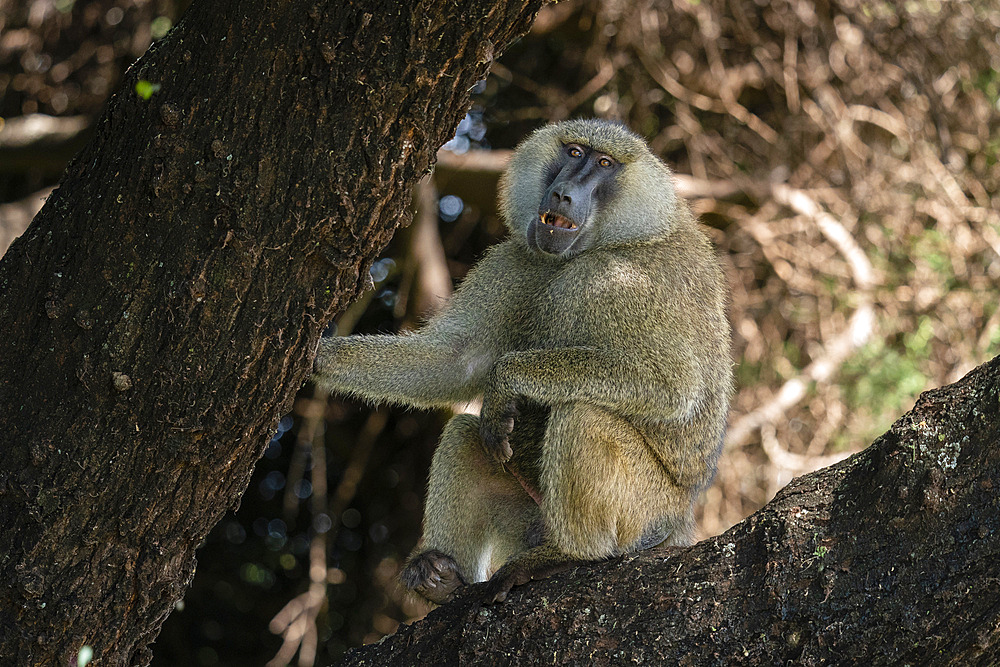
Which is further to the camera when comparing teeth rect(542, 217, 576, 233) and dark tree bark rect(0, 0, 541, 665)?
teeth rect(542, 217, 576, 233)

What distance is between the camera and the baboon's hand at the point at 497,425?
112 inches

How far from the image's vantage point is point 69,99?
570 cm

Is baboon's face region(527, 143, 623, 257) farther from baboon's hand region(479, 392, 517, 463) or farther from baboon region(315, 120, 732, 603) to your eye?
baboon's hand region(479, 392, 517, 463)

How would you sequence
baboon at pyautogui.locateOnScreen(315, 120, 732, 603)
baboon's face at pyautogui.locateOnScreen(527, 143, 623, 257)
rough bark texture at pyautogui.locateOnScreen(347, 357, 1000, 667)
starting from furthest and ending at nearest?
baboon's face at pyautogui.locateOnScreen(527, 143, 623, 257)
baboon at pyautogui.locateOnScreen(315, 120, 732, 603)
rough bark texture at pyautogui.locateOnScreen(347, 357, 1000, 667)

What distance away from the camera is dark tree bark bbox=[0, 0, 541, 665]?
6.93ft

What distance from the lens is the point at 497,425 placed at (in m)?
2.88

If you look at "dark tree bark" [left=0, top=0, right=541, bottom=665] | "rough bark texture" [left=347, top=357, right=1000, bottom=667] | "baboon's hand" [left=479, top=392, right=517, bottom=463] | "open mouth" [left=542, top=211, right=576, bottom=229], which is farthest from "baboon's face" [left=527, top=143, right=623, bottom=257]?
"rough bark texture" [left=347, top=357, right=1000, bottom=667]

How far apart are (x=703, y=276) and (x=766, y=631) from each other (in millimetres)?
1449

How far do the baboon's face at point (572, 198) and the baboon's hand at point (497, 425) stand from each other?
1.82 ft

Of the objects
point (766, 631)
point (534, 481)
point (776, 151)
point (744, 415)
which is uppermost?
point (766, 631)

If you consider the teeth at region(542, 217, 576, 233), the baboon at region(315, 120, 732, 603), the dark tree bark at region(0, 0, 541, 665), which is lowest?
the baboon at region(315, 120, 732, 603)

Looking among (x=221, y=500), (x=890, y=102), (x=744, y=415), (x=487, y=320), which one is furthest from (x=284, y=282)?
(x=890, y=102)

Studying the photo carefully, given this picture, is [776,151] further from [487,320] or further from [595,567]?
[595,567]

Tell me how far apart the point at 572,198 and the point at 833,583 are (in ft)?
5.08
